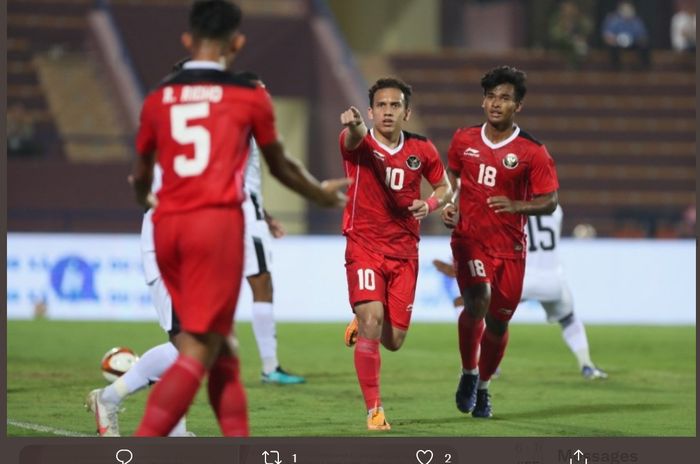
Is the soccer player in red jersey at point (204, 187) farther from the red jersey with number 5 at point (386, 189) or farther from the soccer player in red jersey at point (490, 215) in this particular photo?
the soccer player in red jersey at point (490, 215)

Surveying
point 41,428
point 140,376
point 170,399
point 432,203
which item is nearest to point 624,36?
point 432,203

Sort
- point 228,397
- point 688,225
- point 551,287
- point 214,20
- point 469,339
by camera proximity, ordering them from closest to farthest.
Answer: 1. point 214,20
2. point 228,397
3. point 469,339
4. point 551,287
5. point 688,225

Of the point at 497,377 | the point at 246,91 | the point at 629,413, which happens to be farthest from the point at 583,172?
the point at 246,91

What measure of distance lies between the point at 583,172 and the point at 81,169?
945cm

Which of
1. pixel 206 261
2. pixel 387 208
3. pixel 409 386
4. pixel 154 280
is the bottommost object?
pixel 409 386

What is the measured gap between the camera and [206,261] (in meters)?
5.76

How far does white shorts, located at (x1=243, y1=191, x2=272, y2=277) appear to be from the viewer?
10.8 meters

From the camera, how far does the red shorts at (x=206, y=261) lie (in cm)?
576

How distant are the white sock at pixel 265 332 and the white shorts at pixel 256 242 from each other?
53 cm
